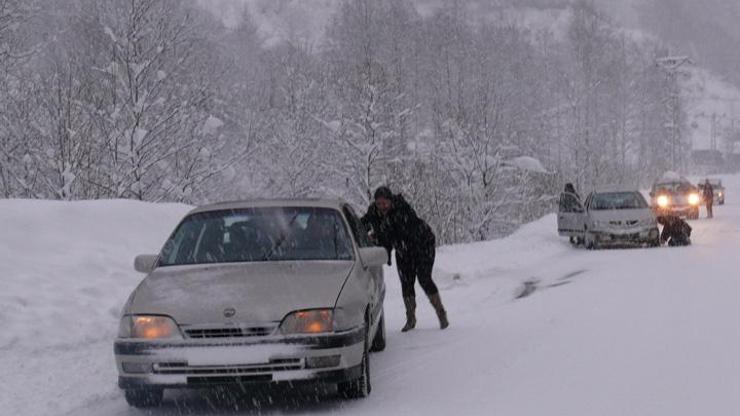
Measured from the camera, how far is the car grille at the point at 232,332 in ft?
17.9

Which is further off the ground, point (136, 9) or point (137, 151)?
point (136, 9)

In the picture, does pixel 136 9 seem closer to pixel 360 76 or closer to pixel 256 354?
pixel 360 76

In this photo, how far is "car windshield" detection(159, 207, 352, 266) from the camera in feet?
22.3

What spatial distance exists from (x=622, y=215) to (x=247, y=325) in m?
17.3

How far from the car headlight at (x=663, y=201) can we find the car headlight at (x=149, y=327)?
29.8 m

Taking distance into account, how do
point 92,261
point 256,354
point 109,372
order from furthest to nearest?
point 92,261, point 109,372, point 256,354

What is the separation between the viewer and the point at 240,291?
574 cm

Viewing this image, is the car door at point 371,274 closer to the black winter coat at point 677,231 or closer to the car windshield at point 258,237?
the car windshield at point 258,237

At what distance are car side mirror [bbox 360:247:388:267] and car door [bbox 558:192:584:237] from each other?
16.0 metres

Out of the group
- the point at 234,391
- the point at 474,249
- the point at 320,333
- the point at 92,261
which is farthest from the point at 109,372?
the point at 474,249

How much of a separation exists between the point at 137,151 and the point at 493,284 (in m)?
9.46

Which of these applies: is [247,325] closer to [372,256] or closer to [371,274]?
[372,256]

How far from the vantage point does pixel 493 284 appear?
15578 millimetres

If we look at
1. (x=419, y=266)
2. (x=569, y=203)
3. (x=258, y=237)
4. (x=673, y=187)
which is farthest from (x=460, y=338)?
(x=673, y=187)
